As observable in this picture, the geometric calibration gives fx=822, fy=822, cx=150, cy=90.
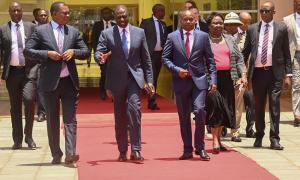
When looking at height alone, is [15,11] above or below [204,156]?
above

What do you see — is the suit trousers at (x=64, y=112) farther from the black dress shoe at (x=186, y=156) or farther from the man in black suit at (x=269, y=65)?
the man in black suit at (x=269, y=65)

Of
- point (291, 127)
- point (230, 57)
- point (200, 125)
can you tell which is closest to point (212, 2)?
point (291, 127)

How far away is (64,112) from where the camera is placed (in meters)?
9.77

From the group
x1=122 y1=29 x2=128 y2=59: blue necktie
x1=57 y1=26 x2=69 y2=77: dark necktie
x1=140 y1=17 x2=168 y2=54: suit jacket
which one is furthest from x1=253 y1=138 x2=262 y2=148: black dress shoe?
x1=140 y1=17 x2=168 y2=54: suit jacket

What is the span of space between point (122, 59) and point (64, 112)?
39.3 inches

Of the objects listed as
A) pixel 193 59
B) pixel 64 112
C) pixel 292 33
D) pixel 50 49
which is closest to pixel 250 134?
pixel 292 33

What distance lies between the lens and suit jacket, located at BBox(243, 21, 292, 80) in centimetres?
1117

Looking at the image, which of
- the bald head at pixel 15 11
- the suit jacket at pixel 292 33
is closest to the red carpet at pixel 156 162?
the bald head at pixel 15 11

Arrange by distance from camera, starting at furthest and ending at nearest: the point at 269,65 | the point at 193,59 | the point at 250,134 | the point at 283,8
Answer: the point at 283,8 → the point at 250,134 → the point at 269,65 → the point at 193,59

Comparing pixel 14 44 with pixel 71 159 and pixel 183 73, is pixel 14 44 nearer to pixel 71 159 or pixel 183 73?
pixel 71 159

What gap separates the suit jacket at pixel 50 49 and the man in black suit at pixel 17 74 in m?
1.49

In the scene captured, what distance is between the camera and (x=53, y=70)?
32.0ft

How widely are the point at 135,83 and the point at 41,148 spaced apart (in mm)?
2095

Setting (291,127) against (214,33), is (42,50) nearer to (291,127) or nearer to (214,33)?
(214,33)
